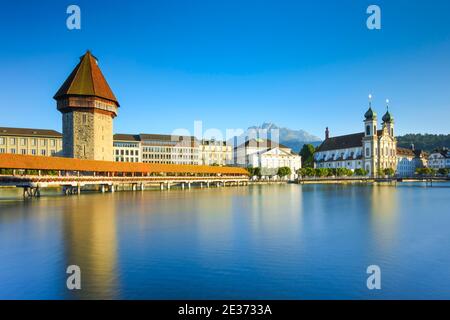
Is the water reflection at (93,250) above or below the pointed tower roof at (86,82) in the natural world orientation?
below

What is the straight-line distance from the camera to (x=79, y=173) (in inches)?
1898

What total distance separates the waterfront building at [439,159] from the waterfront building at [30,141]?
121889 millimetres

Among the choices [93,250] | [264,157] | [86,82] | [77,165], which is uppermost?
[86,82]

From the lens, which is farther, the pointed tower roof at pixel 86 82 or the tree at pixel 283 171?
the tree at pixel 283 171

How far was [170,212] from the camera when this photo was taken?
90.7ft

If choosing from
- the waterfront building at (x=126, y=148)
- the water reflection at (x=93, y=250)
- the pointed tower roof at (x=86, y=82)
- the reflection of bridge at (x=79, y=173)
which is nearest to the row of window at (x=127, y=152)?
the waterfront building at (x=126, y=148)

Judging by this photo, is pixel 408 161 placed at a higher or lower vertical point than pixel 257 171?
higher

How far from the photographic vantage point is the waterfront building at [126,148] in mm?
92500

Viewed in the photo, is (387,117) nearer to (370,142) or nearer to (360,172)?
(370,142)

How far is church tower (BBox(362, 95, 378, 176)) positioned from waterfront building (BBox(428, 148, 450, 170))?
3405cm

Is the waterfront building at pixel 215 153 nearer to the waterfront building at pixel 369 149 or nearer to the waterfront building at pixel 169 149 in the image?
the waterfront building at pixel 169 149

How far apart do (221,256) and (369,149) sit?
109 meters

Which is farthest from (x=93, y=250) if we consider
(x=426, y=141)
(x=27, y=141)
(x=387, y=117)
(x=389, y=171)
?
(x=426, y=141)
